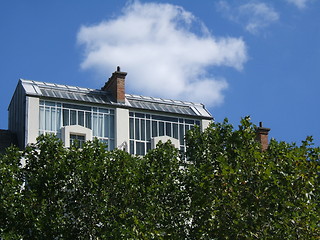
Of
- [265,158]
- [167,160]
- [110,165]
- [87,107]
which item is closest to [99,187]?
[110,165]

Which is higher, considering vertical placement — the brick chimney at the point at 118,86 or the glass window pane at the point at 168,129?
the brick chimney at the point at 118,86

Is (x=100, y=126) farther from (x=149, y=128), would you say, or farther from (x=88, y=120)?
(x=149, y=128)

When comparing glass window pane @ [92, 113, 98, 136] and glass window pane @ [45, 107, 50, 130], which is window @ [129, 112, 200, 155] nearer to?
glass window pane @ [92, 113, 98, 136]

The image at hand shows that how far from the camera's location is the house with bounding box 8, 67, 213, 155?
46219mm

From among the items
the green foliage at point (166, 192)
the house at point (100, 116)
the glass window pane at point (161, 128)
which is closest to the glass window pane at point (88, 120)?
the house at point (100, 116)

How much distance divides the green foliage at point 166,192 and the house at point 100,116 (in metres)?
13.6

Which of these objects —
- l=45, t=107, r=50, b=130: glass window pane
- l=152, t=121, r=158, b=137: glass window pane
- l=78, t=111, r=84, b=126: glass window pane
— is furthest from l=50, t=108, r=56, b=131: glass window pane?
l=152, t=121, r=158, b=137: glass window pane

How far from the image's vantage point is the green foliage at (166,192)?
22003 millimetres

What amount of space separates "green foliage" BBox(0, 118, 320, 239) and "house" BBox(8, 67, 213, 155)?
44.6 feet

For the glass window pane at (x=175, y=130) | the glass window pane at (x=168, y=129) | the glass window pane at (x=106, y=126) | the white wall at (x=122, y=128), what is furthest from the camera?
the glass window pane at (x=175, y=130)

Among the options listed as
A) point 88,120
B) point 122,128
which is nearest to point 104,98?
point 88,120

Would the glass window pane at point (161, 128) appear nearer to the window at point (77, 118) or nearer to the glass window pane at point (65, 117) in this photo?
the window at point (77, 118)

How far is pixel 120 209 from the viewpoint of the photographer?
2948cm

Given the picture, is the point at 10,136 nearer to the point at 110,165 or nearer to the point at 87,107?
the point at 87,107
